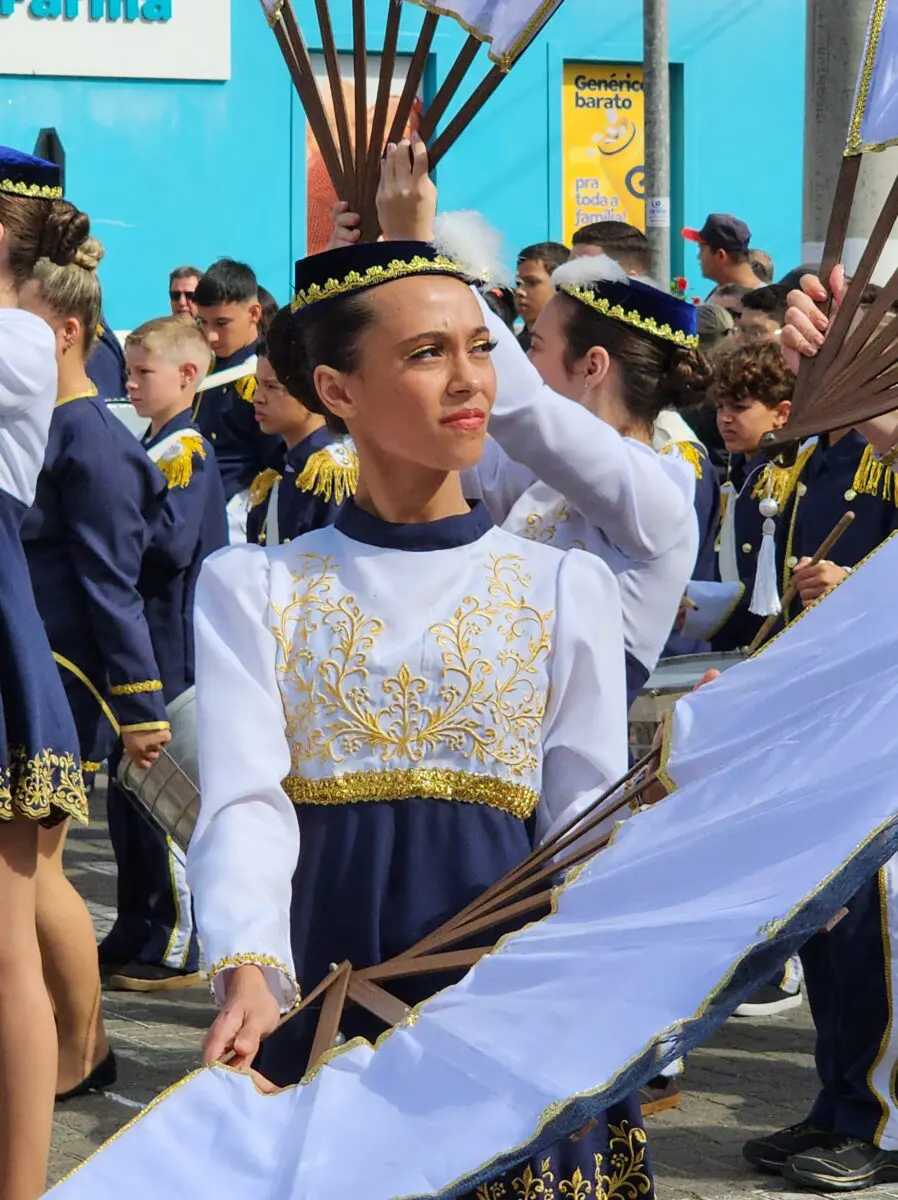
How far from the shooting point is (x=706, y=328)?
870 centimetres

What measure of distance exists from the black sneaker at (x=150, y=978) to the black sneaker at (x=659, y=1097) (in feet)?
6.07

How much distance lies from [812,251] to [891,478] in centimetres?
319

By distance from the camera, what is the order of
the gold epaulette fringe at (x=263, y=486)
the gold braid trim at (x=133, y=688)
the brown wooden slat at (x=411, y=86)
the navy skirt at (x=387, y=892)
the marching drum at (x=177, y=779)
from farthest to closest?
the gold epaulette fringe at (x=263, y=486)
the marching drum at (x=177, y=779)
the gold braid trim at (x=133, y=688)
the brown wooden slat at (x=411, y=86)
the navy skirt at (x=387, y=892)

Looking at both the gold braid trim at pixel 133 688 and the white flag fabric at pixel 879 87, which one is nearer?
the white flag fabric at pixel 879 87

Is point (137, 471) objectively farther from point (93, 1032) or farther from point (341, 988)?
point (341, 988)

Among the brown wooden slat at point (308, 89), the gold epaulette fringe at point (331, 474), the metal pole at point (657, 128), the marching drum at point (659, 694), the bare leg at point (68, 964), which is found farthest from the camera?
the metal pole at point (657, 128)

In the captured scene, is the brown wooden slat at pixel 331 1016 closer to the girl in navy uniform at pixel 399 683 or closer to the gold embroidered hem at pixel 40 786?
the girl in navy uniform at pixel 399 683

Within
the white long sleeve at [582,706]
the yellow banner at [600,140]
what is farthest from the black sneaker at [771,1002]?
the yellow banner at [600,140]

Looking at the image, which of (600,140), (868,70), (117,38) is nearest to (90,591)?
(868,70)

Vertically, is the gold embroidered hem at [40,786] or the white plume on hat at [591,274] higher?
the white plume on hat at [591,274]

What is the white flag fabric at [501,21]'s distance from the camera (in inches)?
119

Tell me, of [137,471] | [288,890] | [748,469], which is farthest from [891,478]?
[288,890]

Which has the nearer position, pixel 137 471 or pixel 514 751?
pixel 514 751

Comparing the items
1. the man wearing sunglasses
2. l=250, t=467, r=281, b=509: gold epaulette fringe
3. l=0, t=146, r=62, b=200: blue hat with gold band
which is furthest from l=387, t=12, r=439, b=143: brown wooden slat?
the man wearing sunglasses
